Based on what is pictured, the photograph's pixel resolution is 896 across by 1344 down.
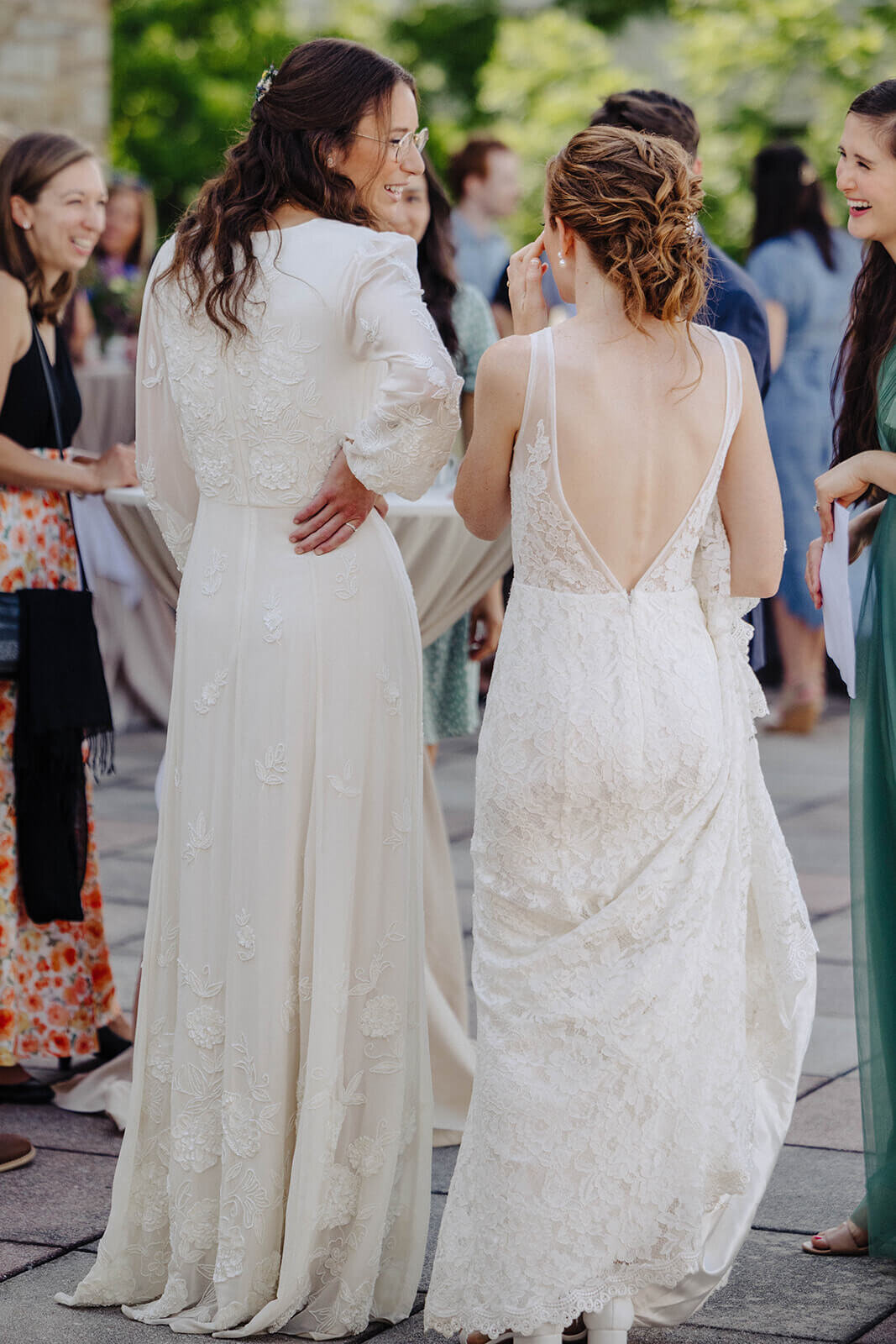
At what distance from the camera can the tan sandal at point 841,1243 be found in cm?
319

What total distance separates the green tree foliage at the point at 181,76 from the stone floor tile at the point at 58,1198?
38447 mm

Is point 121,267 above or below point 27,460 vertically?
above

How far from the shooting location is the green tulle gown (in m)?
3.16

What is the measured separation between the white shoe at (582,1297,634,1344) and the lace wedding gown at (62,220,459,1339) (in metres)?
0.38

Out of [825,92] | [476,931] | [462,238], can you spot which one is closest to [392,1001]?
[476,931]

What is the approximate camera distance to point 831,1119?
390 centimetres

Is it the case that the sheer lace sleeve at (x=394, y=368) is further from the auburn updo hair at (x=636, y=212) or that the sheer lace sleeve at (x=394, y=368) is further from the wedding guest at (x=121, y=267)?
the wedding guest at (x=121, y=267)

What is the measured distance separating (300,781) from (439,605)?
1.16m

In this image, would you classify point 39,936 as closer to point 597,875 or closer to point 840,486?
point 597,875

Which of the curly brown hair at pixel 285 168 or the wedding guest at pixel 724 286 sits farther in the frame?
the wedding guest at pixel 724 286

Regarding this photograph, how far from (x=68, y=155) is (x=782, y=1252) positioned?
2800mm

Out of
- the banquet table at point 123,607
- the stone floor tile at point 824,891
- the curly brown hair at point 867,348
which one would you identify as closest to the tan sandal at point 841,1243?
the curly brown hair at point 867,348

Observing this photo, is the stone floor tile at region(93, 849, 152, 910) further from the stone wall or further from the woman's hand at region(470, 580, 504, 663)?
the stone wall

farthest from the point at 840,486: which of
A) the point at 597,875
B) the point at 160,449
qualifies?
the point at 160,449
